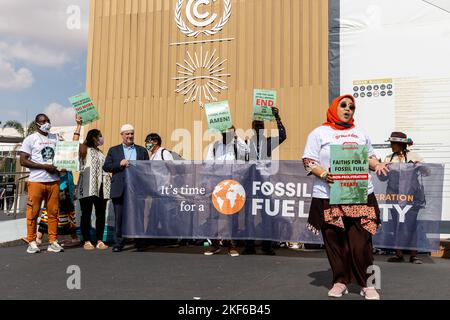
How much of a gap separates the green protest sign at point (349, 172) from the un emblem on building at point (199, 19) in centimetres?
640

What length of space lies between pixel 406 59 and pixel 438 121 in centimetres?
122

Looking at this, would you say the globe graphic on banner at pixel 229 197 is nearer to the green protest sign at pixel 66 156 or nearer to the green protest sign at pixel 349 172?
the green protest sign at pixel 66 156

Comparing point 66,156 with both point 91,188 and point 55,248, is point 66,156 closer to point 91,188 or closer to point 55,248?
point 91,188

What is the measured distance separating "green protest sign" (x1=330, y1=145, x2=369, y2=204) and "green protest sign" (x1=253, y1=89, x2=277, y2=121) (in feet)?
9.16

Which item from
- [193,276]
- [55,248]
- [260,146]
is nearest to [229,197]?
[260,146]

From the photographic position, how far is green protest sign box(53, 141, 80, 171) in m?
5.92

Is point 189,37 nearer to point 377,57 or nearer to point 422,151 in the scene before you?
point 377,57

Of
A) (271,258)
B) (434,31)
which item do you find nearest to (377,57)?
(434,31)

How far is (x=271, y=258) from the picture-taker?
5.59 metres

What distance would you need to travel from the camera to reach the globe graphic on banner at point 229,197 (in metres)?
5.87

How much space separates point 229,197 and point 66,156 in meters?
2.32

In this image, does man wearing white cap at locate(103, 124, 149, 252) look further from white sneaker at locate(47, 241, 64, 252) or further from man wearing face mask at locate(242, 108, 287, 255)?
man wearing face mask at locate(242, 108, 287, 255)

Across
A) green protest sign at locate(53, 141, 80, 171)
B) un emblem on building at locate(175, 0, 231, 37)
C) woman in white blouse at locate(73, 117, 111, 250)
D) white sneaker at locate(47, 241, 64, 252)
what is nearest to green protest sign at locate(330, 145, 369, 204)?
green protest sign at locate(53, 141, 80, 171)

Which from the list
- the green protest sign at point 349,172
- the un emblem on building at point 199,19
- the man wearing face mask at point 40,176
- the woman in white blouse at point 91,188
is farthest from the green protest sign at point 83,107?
the green protest sign at point 349,172
